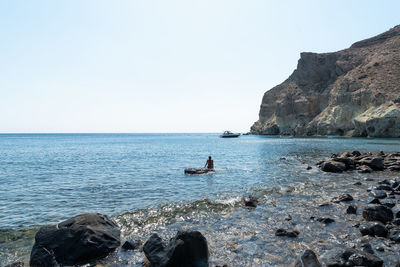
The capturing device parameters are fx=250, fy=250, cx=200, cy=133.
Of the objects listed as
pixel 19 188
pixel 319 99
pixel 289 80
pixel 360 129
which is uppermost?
pixel 289 80

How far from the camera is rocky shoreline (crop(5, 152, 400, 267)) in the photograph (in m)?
6.77

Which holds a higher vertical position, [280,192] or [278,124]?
[278,124]

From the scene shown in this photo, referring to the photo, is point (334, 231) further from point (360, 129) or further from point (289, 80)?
point (289, 80)

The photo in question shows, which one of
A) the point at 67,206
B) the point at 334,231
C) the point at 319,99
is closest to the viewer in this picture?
the point at 334,231

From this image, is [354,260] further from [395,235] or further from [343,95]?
[343,95]

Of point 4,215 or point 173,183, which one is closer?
point 4,215

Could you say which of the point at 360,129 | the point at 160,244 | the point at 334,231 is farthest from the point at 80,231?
the point at 360,129

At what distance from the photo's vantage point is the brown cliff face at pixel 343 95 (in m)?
77.6

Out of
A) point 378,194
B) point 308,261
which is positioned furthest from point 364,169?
point 308,261

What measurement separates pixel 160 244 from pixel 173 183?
42.8 ft

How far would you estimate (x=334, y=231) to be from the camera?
9.14 metres

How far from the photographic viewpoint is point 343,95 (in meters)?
93.7

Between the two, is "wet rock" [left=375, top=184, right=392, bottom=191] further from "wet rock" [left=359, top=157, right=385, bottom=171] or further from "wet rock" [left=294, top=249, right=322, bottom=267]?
"wet rock" [left=294, top=249, right=322, bottom=267]

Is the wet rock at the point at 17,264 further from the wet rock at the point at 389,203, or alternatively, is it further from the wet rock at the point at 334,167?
the wet rock at the point at 334,167
